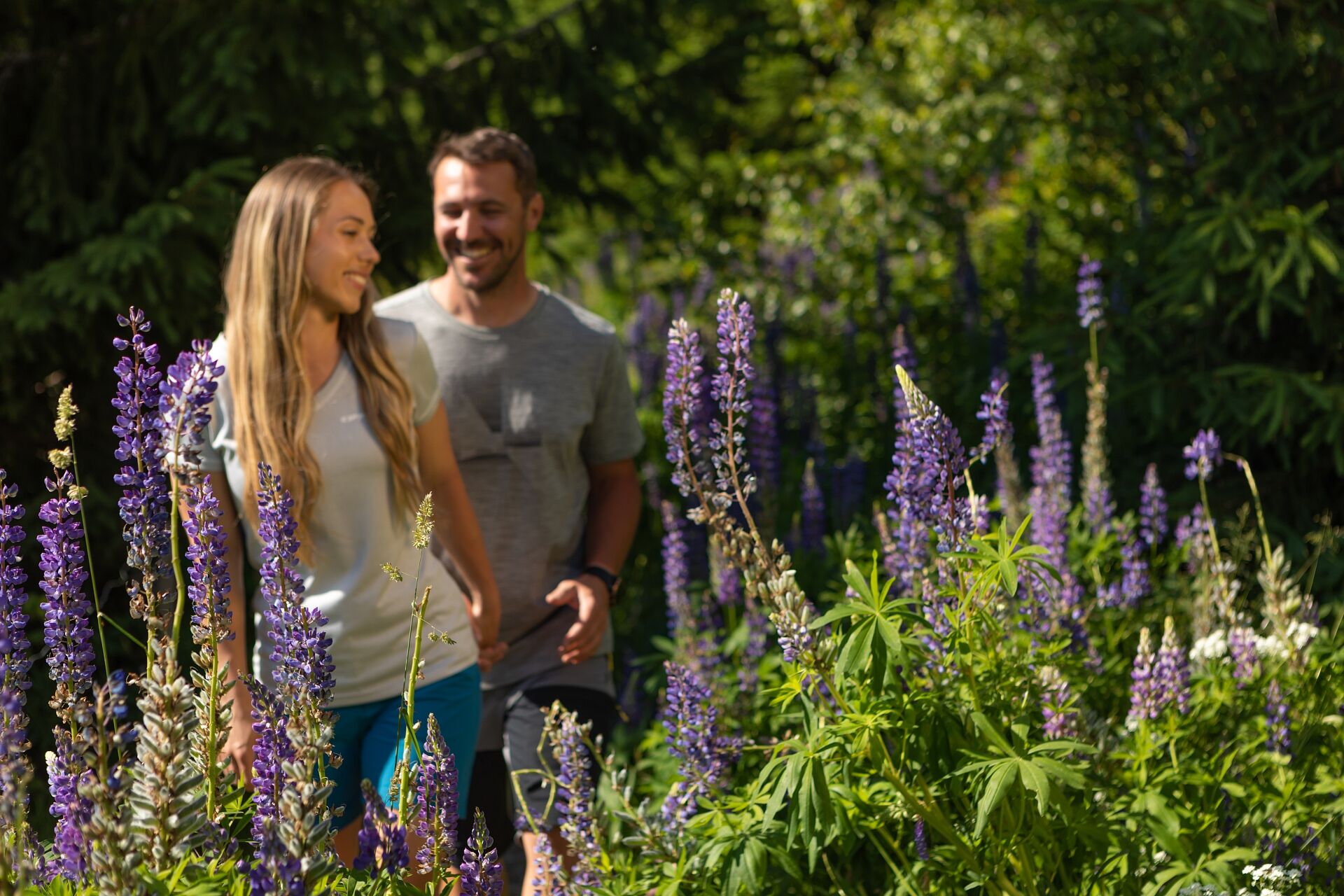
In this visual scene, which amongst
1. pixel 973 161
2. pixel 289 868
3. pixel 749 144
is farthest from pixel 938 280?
pixel 289 868

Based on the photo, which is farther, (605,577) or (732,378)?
(605,577)

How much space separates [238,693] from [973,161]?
6.48 meters

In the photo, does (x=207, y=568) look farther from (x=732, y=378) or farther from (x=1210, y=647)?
(x=1210, y=647)

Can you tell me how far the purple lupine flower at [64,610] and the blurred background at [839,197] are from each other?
246cm

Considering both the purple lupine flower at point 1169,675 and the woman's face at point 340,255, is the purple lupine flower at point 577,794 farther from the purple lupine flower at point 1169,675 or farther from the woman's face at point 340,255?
the purple lupine flower at point 1169,675

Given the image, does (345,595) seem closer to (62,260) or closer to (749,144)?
(62,260)

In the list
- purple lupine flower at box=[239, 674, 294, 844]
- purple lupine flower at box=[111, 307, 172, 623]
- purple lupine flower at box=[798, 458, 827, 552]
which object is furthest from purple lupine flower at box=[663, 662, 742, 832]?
purple lupine flower at box=[798, 458, 827, 552]

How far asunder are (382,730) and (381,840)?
4.66ft

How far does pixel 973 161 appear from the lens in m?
8.42

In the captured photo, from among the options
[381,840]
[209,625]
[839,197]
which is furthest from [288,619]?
[839,197]

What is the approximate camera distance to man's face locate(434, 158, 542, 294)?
4.21 m

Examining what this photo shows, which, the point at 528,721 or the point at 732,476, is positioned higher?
the point at 732,476

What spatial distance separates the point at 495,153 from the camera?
4.25m

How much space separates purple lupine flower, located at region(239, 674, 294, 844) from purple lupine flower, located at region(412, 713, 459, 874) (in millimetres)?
221
